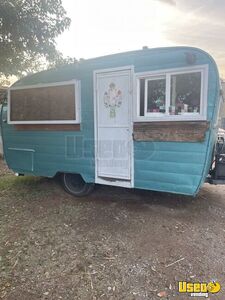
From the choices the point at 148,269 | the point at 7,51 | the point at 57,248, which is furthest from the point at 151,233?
the point at 7,51

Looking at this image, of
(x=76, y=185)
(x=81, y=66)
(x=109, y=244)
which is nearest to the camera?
(x=109, y=244)

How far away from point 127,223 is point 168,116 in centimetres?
169

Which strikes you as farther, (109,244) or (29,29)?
(29,29)

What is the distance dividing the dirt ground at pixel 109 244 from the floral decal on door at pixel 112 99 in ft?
5.28

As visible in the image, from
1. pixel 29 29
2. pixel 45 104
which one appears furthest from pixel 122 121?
pixel 29 29

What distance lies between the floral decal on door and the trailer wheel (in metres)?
1.45

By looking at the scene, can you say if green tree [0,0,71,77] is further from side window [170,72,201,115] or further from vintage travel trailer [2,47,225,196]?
side window [170,72,201,115]

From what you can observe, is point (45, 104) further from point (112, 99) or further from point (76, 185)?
point (76, 185)

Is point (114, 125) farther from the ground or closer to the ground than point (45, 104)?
closer to the ground

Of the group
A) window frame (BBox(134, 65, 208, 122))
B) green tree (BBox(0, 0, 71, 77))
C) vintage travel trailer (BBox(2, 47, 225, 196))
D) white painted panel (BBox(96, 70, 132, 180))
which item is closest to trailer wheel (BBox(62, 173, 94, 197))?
vintage travel trailer (BBox(2, 47, 225, 196))

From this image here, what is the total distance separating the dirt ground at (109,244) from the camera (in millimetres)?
2713

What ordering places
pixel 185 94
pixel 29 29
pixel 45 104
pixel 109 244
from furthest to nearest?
1. pixel 29 29
2. pixel 45 104
3. pixel 185 94
4. pixel 109 244

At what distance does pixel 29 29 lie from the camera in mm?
5812

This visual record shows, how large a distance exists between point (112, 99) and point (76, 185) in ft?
6.06
